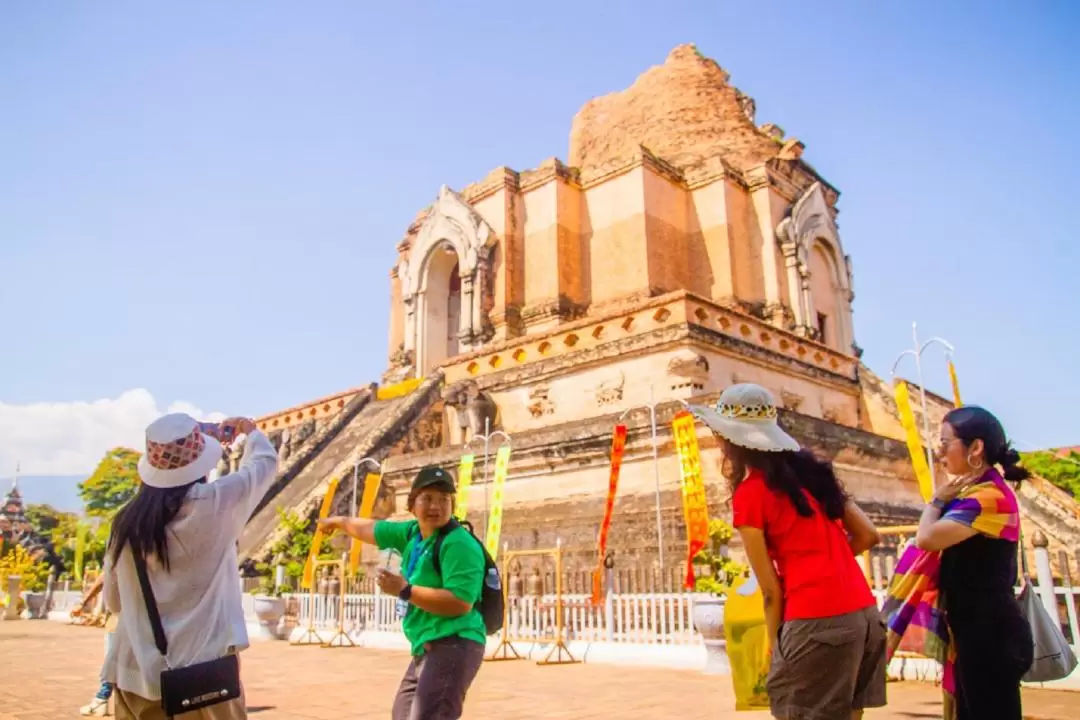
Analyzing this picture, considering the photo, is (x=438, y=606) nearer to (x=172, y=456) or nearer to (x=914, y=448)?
(x=172, y=456)

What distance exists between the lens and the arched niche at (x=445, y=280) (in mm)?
23094

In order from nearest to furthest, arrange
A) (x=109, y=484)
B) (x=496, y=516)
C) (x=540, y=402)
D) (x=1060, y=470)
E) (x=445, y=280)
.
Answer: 1. (x=496, y=516)
2. (x=540, y=402)
3. (x=445, y=280)
4. (x=1060, y=470)
5. (x=109, y=484)

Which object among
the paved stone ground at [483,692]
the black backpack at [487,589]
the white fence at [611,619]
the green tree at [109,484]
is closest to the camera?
the black backpack at [487,589]

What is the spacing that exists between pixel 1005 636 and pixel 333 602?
486 inches

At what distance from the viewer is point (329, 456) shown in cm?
1998

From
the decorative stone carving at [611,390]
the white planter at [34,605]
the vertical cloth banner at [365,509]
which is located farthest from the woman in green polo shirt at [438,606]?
the white planter at [34,605]

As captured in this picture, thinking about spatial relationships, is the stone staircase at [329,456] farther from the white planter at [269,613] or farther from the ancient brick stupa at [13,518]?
the ancient brick stupa at [13,518]

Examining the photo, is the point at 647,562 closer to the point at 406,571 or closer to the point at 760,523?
the point at 406,571

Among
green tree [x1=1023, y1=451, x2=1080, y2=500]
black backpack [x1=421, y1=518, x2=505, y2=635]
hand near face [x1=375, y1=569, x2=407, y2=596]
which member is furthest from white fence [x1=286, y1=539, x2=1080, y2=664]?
green tree [x1=1023, y1=451, x2=1080, y2=500]

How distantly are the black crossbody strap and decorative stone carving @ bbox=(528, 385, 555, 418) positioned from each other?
580 inches

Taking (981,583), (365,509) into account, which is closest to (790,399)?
(365,509)

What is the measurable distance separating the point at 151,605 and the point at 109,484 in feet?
148

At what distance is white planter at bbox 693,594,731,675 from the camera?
8680mm

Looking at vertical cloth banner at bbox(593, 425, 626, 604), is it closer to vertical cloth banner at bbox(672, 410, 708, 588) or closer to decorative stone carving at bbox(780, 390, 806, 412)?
vertical cloth banner at bbox(672, 410, 708, 588)
